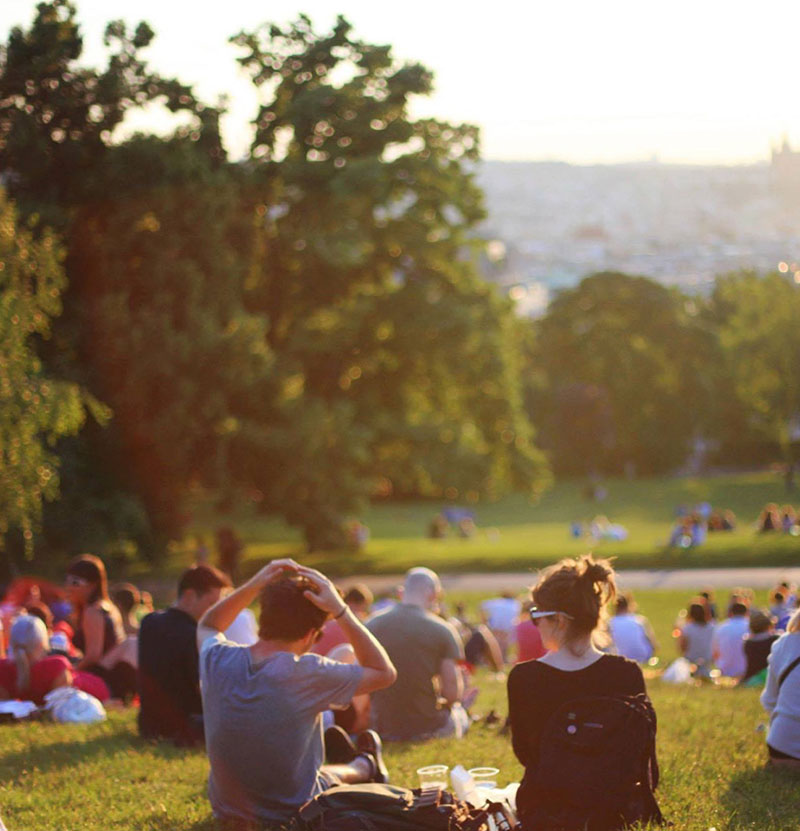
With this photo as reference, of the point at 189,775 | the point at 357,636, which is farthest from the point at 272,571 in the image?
the point at 189,775

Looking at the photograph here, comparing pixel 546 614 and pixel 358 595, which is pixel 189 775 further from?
pixel 358 595

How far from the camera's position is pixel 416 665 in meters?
9.15

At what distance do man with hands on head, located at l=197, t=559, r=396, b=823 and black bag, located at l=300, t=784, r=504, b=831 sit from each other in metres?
0.26

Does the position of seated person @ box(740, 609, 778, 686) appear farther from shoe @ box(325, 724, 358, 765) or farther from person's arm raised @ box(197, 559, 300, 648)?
person's arm raised @ box(197, 559, 300, 648)

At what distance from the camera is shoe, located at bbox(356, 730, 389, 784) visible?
7.10m

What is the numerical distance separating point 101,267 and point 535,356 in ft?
169

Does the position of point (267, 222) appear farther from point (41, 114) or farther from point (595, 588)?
point (595, 588)

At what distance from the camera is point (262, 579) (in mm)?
6133

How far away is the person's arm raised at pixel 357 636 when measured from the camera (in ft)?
19.4

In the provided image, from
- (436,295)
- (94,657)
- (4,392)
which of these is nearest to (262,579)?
(94,657)

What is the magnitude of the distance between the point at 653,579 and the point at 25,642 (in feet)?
71.2

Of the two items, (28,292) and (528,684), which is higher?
(28,292)

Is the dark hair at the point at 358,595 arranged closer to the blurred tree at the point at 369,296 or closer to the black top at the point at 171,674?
the black top at the point at 171,674

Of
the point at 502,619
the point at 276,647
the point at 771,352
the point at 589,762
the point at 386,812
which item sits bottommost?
the point at 502,619
